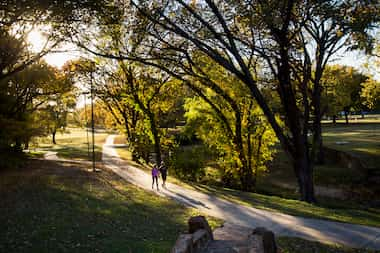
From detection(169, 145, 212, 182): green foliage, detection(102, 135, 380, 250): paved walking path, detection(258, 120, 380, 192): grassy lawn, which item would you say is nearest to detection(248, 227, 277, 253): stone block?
detection(102, 135, 380, 250): paved walking path

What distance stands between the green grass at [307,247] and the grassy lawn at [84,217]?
10.7ft

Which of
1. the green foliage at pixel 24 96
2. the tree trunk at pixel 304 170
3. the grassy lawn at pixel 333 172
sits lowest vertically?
the grassy lawn at pixel 333 172

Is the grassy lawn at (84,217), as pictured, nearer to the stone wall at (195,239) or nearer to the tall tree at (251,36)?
the stone wall at (195,239)

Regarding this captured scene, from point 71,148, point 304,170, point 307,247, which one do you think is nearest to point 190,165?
point 304,170

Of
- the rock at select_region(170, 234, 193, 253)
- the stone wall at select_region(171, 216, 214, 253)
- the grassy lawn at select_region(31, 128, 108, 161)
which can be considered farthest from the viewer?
the grassy lawn at select_region(31, 128, 108, 161)

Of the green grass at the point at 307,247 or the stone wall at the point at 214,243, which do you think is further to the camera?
the green grass at the point at 307,247

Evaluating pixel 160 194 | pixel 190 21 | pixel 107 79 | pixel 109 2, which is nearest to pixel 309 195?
pixel 160 194

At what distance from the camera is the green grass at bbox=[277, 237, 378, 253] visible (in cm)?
959

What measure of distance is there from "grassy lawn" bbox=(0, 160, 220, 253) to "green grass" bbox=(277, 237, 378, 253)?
3273mm

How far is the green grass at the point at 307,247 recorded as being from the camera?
9586mm

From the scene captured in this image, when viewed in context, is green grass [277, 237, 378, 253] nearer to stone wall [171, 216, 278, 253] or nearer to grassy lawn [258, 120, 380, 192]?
stone wall [171, 216, 278, 253]

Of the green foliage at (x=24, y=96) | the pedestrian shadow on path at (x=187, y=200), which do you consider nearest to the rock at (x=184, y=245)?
the pedestrian shadow on path at (x=187, y=200)

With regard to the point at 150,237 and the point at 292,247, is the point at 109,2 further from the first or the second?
the point at 292,247

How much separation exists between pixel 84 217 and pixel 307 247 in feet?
26.6
